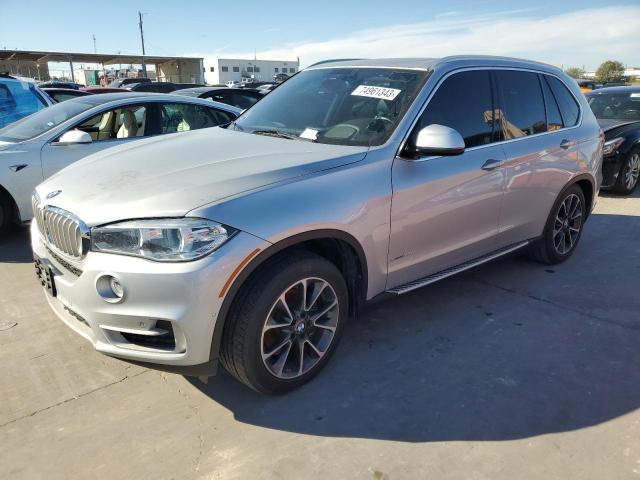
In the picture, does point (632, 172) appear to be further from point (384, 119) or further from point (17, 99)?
point (17, 99)

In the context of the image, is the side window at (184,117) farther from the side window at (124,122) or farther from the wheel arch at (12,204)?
the wheel arch at (12,204)

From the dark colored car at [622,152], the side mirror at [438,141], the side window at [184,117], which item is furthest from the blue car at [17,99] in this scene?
the dark colored car at [622,152]

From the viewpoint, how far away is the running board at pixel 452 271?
3291 mm

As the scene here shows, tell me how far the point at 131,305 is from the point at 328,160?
1265mm

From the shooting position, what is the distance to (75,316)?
2.66 metres

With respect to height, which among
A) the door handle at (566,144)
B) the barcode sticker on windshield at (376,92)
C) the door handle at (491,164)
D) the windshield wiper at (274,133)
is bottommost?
the door handle at (491,164)

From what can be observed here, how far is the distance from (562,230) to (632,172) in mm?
4029

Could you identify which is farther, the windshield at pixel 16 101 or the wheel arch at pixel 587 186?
the windshield at pixel 16 101

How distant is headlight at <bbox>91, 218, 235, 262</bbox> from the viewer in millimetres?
2324

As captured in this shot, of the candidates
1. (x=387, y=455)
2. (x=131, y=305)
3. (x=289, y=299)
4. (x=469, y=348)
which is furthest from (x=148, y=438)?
(x=469, y=348)

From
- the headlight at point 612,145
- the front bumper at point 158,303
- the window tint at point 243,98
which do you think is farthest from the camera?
the window tint at point 243,98

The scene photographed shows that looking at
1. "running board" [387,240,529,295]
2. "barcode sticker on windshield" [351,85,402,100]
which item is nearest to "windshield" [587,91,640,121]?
"running board" [387,240,529,295]

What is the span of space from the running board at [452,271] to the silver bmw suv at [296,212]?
0.02 meters

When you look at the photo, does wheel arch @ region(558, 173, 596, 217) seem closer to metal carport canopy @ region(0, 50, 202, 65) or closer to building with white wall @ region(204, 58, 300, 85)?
metal carport canopy @ region(0, 50, 202, 65)
